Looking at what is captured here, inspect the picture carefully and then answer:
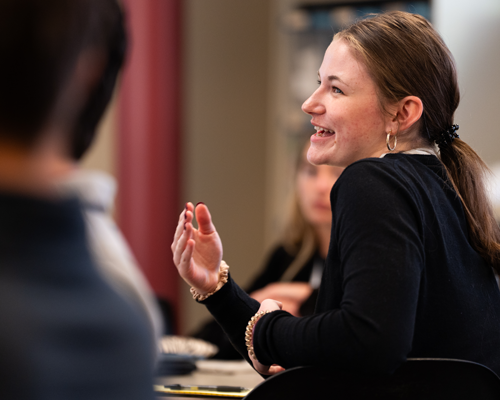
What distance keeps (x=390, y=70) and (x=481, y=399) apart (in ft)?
1.67

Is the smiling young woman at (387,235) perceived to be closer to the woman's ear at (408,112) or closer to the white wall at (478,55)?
the woman's ear at (408,112)

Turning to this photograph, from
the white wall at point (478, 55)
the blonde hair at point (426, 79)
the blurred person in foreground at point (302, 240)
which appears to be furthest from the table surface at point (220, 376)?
the white wall at point (478, 55)

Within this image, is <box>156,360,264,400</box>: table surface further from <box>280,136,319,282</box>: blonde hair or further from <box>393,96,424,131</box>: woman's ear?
<box>280,136,319,282</box>: blonde hair

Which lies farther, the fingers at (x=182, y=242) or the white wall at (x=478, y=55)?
the white wall at (x=478, y=55)

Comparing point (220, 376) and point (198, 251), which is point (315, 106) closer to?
point (198, 251)

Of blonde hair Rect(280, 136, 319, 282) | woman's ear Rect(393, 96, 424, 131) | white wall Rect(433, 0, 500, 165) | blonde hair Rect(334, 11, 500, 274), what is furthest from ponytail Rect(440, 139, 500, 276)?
white wall Rect(433, 0, 500, 165)

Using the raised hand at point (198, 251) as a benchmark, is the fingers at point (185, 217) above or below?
above

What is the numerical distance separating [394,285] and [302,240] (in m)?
1.66

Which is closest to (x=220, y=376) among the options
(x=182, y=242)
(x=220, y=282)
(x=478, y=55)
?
(x=220, y=282)

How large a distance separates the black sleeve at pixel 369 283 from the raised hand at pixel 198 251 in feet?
0.76

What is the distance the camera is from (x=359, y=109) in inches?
40.4

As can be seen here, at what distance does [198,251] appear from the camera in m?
1.10

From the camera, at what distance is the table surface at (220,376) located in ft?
4.14

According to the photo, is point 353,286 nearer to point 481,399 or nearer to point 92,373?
point 481,399
